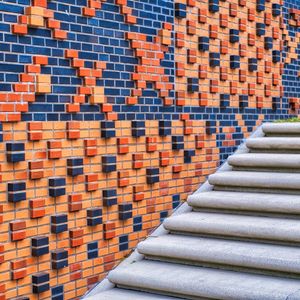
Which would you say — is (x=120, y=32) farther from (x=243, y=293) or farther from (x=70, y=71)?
(x=243, y=293)

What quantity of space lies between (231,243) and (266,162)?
46.4 inches

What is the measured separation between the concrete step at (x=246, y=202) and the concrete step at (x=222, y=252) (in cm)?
39

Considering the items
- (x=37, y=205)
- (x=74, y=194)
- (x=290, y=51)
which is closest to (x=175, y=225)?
(x=74, y=194)

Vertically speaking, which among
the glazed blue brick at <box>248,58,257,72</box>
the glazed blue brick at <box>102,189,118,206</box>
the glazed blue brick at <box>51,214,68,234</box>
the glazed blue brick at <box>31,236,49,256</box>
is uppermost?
the glazed blue brick at <box>248,58,257,72</box>

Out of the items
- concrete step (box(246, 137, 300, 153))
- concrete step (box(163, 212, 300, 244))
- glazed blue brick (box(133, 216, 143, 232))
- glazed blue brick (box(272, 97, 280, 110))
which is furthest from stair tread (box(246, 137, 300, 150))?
glazed blue brick (box(133, 216, 143, 232))

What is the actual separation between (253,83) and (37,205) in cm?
328

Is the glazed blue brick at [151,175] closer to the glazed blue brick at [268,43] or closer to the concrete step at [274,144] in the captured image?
the concrete step at [274,144]

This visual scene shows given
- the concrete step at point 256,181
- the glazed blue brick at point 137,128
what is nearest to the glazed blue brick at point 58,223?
the glazed blue brick at point 137,128

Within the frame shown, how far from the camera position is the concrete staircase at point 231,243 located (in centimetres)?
454

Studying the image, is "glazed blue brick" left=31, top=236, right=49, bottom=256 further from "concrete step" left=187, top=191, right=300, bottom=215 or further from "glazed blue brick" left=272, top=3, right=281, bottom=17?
"glazed blue brick" left=272, top=3, right=281, bottom=17

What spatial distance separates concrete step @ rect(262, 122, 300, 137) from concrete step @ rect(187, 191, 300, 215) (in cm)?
107

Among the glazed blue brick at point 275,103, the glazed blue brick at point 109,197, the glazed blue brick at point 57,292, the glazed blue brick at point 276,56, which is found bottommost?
the glazed blue brick at point 57,292

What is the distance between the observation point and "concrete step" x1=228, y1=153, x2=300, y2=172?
5.88 m

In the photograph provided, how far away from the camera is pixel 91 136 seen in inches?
198
